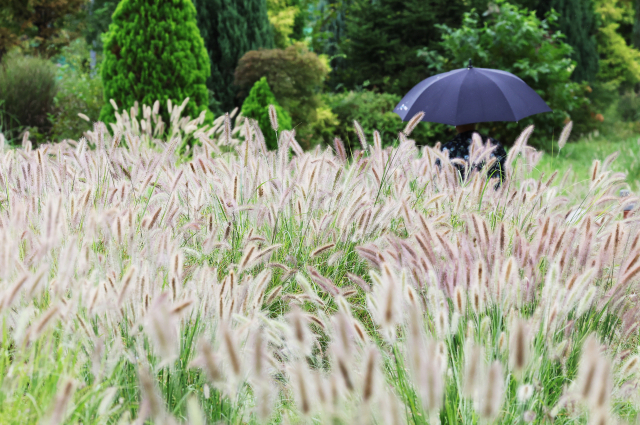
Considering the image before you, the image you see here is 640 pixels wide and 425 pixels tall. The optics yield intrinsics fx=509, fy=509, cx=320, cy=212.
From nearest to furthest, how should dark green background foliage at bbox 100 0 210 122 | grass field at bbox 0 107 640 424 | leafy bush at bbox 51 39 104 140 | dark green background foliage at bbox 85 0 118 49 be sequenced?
grass field at bbox 0 107 640 424 → dark green background foliage at bbox 100 0 210 122 → leafy bush at bbox 51 39 104 140 → dark green background foliage at bbox 85 0 118 49

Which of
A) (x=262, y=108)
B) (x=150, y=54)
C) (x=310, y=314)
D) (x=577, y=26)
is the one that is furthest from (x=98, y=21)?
(x=310, y=314)

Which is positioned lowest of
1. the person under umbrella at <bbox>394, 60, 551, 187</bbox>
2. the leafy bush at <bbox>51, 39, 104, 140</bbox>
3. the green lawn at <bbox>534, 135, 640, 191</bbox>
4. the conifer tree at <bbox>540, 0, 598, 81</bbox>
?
the green lawn at <bbox>534, 135, 640, 191</bbox>

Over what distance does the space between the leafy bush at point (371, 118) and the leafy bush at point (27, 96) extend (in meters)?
4.80

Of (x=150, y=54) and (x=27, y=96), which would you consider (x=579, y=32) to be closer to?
(x=150, y=54)

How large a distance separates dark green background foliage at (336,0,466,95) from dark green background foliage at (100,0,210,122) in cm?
608

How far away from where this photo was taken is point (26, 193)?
248 cm

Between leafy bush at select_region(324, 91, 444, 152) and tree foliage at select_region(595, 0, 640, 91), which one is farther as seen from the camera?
tree foliage at select_region(595, 0, 640, 91)

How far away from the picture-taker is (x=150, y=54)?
21.1 feet

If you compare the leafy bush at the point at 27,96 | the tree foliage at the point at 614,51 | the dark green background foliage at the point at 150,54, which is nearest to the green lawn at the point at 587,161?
the dark green background foliage at the point at 150,54

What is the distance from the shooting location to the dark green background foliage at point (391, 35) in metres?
11.8

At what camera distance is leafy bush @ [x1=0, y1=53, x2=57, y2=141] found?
24.7 ft

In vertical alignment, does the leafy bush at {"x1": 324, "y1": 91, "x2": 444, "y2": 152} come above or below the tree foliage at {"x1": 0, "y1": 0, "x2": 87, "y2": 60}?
below

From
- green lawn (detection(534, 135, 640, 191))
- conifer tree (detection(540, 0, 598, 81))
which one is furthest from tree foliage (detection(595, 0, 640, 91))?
green lawn (detection(534, 135, 640, 191))

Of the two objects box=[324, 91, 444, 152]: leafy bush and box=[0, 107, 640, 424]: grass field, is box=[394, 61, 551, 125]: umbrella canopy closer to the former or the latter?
box=[0, 107, 640, 424]: grass field
